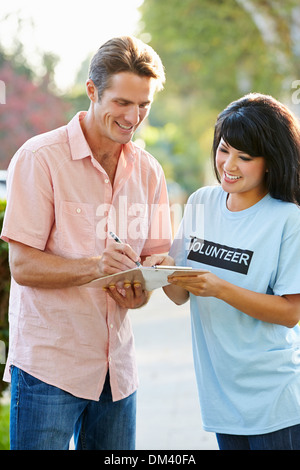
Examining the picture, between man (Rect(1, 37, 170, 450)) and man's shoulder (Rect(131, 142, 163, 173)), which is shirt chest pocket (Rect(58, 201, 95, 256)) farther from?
man's shoulder (Rect(131, 142, 163, 173))

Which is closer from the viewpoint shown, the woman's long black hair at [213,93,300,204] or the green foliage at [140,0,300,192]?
the woman's long black hair at [213,93,300,204]

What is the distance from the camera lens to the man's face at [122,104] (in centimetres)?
290

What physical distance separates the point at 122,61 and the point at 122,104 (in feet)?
0.55

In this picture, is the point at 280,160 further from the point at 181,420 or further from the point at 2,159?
the point at 2,159

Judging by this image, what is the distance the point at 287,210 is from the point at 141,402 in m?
3.99

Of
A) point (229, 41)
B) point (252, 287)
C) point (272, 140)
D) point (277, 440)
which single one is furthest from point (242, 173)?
point (229, 41)

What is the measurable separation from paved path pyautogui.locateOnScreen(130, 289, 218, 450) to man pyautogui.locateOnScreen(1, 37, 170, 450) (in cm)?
237

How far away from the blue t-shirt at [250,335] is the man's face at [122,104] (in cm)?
52

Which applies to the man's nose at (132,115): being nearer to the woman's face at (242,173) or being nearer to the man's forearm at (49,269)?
the woman's face at (242,173)

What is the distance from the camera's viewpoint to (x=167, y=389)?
6691 millimetres

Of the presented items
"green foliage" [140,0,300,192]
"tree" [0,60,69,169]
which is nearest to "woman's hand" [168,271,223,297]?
"green foliage" [140,0,300,192]

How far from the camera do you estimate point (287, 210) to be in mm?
2701

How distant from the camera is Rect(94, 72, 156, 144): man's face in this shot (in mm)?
2896

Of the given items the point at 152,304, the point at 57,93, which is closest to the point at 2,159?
the point at 57,93
